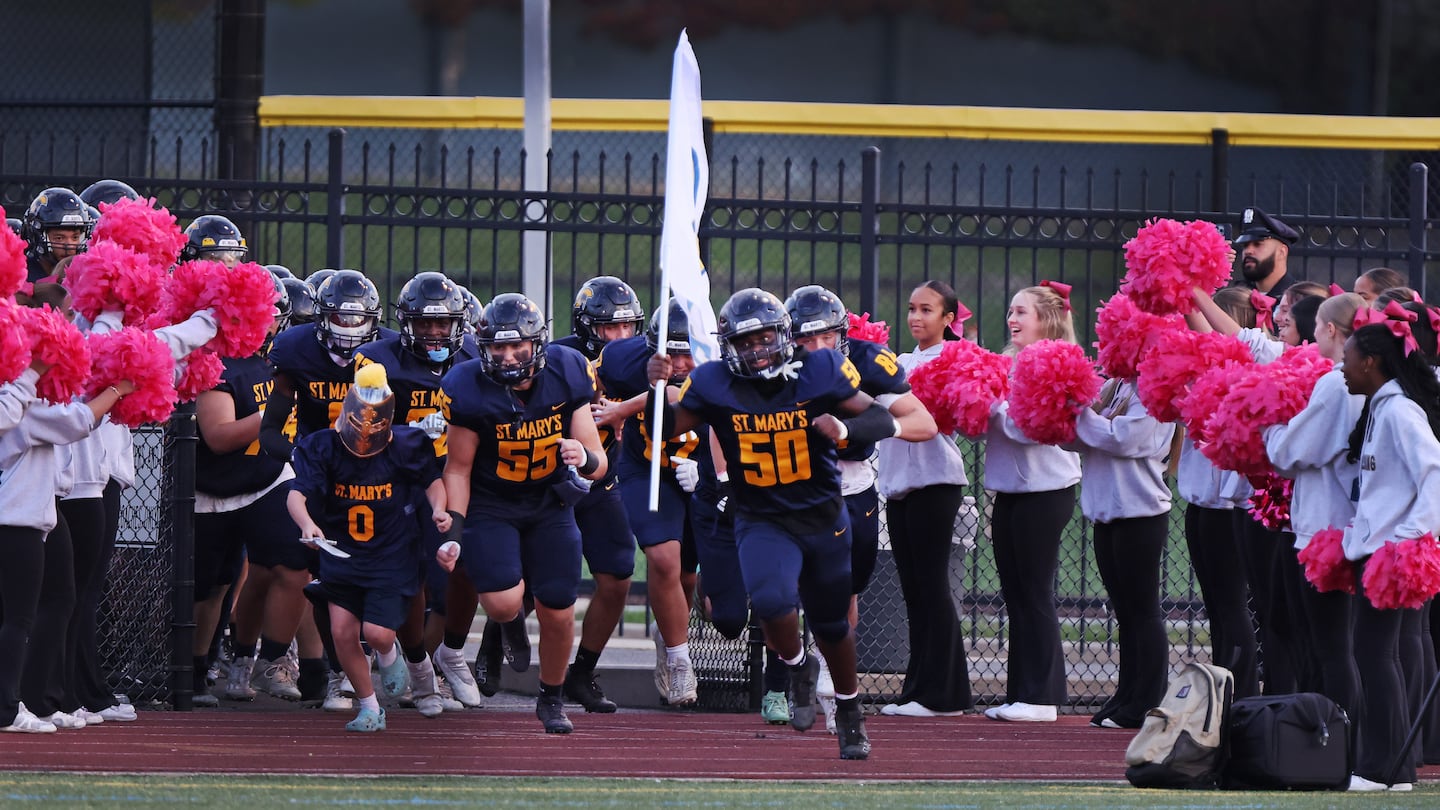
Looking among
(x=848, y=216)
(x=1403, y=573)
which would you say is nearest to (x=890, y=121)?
(x=848, y=216)

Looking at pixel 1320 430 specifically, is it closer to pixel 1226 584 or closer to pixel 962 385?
pixel 1226 584

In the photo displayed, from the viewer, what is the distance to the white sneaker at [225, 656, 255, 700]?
9.27 metres

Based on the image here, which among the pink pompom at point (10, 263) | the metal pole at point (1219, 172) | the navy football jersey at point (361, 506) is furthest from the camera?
the metal pole at point (1219, 172)

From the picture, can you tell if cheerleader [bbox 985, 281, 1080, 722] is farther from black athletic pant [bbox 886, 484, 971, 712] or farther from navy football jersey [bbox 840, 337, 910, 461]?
navy football jersey [bbox 840, 337, 910, 461]

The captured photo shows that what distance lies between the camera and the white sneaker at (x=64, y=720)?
26.1ft

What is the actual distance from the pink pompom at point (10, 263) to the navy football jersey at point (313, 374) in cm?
184

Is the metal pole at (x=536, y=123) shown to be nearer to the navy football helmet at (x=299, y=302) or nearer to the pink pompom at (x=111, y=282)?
the navy football helmet at (x=299, y=302)

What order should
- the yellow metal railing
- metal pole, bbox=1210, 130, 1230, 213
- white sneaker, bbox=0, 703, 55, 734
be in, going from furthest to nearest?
the yellow metal railing, metal pole, bbox=1210, 130, 1230, 213, white sneaker, bbox=0, 703, 55, 734

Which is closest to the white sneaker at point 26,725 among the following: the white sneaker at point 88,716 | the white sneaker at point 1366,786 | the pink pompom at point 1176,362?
the white sneaker at point 88,716

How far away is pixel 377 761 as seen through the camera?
24.0ft

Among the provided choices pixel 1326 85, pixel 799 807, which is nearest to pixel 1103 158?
pixel 1326 85

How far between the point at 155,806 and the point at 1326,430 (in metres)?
3.93

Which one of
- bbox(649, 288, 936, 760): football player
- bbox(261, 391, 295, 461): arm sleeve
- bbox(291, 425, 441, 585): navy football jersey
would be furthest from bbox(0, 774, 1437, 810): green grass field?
bbox(261, 391, 295, 461): arm sleeve

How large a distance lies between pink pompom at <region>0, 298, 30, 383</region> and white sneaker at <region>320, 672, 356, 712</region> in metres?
2.52
